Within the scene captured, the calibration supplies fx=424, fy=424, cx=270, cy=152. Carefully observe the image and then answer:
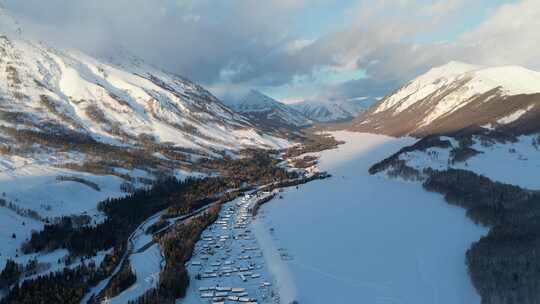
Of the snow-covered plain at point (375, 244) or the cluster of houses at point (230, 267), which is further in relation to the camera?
the cluster of houses at point (230, 267)

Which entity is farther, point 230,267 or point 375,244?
point 375,244

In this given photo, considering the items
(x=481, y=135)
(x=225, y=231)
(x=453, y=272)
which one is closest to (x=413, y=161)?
(x=481, y=135)

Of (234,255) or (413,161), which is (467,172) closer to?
(413,161)

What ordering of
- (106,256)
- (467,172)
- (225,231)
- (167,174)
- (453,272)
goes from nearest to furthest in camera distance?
(453,272)
(106,256)
(225,231)
(467,172)
(167,174)

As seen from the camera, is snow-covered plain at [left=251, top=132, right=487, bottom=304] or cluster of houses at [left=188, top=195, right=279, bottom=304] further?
cluster of houses at [left=188, top=195, right=279, bottom=304]
